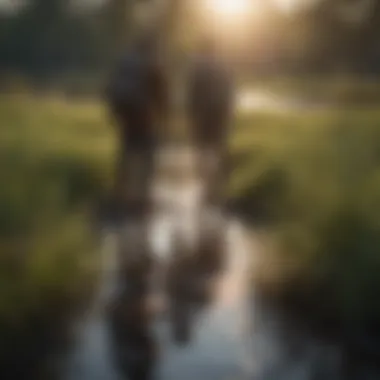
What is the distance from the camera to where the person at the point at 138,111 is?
0.81m

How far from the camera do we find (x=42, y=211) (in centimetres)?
81

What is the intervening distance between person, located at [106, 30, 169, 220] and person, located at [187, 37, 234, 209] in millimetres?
39

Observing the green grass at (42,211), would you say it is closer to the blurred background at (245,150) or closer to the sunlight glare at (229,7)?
the blurred background at (245,150)

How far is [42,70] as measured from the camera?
0.81 meters

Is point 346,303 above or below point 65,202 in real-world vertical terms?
below

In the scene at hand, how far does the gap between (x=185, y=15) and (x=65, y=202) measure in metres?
0.27

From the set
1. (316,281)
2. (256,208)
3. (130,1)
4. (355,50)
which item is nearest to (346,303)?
(316,281)

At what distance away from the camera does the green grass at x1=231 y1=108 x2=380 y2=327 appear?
2.72ft

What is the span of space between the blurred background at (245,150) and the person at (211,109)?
1 cm

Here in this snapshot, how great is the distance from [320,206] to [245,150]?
119 millimetres

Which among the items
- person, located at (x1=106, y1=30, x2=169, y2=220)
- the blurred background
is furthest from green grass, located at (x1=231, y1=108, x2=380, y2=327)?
person, located at (x1=106, y1=30, x2=169, y2=220)

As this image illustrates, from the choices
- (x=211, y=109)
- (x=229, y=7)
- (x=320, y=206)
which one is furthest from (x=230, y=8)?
(x=320, y=206)

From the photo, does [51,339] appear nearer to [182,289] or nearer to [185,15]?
[182,289]

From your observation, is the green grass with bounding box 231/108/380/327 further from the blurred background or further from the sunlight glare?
the sunlight glare
